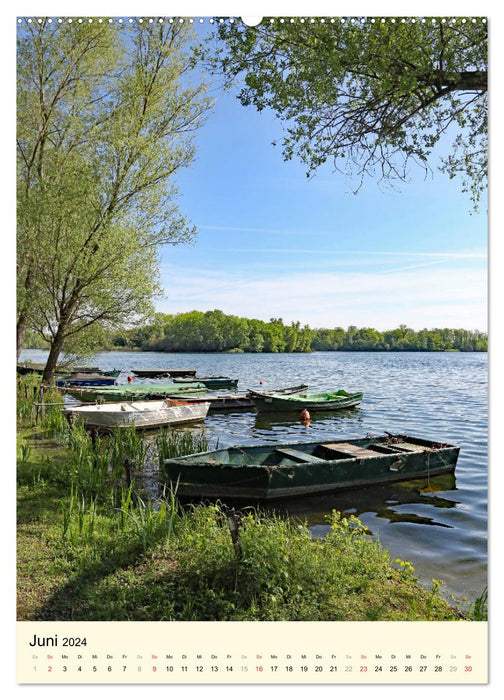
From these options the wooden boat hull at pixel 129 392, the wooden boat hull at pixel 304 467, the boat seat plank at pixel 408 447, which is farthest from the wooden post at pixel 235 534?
the wooden boat hull at pixel 129 392

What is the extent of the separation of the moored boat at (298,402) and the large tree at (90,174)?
36.2 feet

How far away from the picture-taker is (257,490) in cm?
825

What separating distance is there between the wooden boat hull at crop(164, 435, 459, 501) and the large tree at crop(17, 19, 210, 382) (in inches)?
171

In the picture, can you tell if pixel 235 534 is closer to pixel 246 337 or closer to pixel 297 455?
pixel 297 455

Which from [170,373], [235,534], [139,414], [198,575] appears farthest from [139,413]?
[170,373]

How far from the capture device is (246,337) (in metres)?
32.2

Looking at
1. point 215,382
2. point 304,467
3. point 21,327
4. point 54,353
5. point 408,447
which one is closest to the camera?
point 304,467

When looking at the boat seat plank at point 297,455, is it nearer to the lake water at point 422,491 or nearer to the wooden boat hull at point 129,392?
the lake water at point 422,491

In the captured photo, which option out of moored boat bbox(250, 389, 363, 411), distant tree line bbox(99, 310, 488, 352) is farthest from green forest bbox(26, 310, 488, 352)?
moored boat bbox(250, 389, 363, 411)

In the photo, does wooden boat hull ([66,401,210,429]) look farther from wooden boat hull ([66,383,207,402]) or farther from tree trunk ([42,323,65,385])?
wooden boat hull ([66,383,207,402])

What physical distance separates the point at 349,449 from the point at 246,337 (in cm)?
2261
